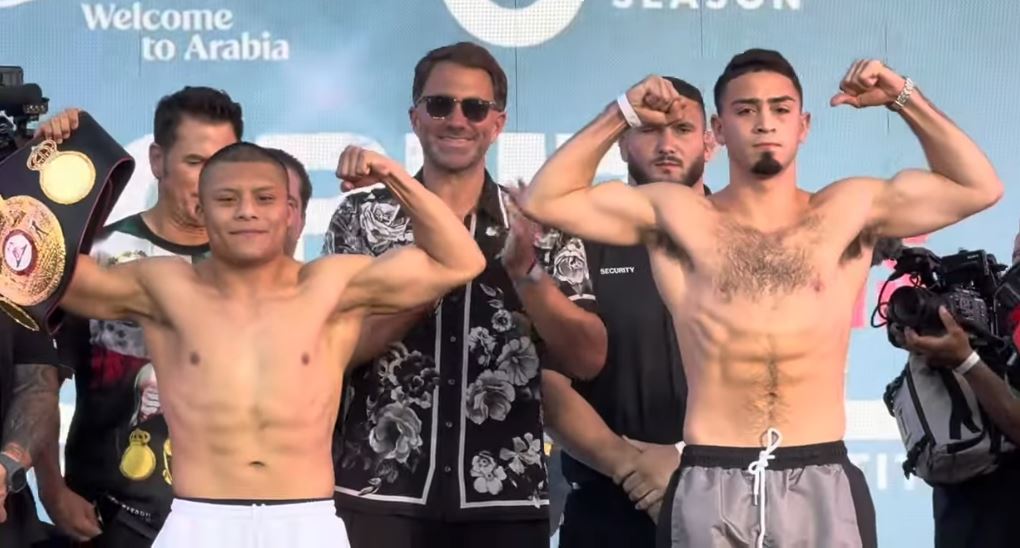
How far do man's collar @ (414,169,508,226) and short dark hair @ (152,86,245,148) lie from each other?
595 mm

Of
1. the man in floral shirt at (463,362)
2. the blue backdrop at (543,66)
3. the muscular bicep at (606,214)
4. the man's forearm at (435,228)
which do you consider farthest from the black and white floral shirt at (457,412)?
the blue backdrop at (543,66)

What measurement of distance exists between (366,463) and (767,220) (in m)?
1.11

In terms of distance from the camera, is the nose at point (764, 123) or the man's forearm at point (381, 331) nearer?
the nose at point (764, 123)

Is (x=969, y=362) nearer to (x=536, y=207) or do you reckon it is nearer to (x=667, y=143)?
(x=667, y=143)

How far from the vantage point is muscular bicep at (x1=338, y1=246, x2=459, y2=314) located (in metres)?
3.79

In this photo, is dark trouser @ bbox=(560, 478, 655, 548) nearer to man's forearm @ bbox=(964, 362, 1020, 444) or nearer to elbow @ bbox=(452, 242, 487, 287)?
elbow @ bbox=(452, 242, 487, 287)

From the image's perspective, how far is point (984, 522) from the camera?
4.46 m

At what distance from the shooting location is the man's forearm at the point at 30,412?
3.97m

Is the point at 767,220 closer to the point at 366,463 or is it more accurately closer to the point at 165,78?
the point at 366,463

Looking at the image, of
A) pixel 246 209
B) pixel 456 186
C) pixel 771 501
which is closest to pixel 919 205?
pixel 771 501

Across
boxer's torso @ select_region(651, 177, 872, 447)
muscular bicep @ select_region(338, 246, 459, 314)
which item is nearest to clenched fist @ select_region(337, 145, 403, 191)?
muscular bicep @ select_region(338, 246, 459, 314)

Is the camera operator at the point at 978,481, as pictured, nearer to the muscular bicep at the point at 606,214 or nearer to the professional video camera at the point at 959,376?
the professional video camera at the point at 959,376

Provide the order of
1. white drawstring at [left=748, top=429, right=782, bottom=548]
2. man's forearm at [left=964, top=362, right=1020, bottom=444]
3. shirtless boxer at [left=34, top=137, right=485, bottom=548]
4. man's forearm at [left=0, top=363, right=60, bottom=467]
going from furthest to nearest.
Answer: man's forearm at [left=964, top=362, right=1020, bottom=444], man's forearm at [left=0, top=363, right=60, bottom=467], shirtless boxer at [left=34, top=137, right=485, bottom=548], white drawstring at [left=748, top=429, right=782, bottom=548]

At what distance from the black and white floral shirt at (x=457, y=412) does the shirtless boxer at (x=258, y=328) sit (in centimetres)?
20
